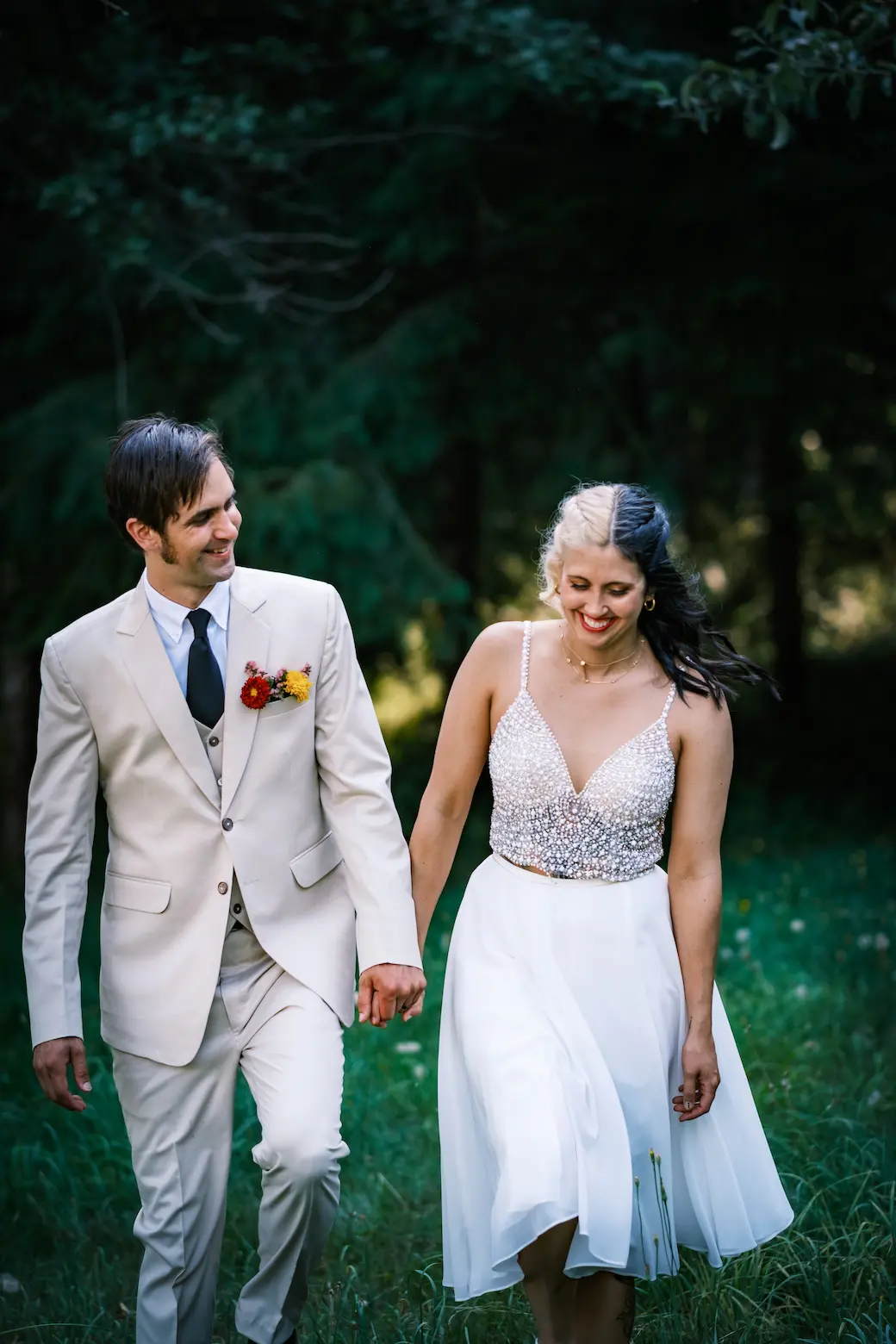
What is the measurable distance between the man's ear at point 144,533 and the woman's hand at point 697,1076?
6.19 ft

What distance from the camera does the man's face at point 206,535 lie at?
3.81 metres

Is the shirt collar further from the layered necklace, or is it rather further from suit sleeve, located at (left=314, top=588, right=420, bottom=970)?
the layered necklace

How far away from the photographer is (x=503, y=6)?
835cm

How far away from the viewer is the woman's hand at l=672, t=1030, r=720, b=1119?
3.95 metres

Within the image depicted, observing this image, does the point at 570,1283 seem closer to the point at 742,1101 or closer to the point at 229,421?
the point at 742,1101

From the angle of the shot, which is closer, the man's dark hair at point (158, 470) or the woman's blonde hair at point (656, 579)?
the man's dark hair at point (158, 470)

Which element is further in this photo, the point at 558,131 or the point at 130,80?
the point at 558,131

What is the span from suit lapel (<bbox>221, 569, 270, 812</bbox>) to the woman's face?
0.82m

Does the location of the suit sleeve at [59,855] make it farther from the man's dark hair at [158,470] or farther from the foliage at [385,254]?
the foliage at [385,254]

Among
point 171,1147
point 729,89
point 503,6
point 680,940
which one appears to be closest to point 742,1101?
point 680,940

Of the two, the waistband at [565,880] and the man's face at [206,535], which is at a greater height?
the man's face at [206,535]

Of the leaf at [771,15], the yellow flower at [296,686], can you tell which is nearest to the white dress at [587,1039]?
the yellow flower at [296,686]

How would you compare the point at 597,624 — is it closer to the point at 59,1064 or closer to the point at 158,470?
the point at 158,470

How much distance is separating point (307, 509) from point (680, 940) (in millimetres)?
4944
